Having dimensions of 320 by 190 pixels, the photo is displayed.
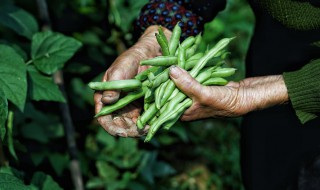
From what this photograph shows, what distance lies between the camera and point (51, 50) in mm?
2254

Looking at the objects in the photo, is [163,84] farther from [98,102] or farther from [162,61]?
[98,102]

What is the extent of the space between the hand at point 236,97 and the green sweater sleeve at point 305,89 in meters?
0.04

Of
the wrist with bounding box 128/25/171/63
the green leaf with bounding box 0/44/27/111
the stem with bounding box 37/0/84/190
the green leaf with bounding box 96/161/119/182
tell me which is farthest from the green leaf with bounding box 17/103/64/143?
the wrist with bounding box 128/25/171/63

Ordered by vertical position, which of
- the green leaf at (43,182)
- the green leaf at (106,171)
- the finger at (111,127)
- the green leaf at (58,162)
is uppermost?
the finger at (111,127)

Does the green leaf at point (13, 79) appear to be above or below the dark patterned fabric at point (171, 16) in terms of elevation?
below

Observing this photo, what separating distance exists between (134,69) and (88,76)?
4.35 ft

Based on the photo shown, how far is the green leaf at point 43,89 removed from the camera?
211 cm

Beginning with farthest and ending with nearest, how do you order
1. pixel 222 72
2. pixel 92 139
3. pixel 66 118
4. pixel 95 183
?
pixel 92 139, pixel 95 183, pixel 66 118, pixel 222 72

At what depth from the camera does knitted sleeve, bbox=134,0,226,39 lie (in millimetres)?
2277

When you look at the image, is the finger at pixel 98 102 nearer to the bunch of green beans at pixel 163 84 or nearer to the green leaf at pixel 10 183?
the bunch of green beans at pixel 163 84

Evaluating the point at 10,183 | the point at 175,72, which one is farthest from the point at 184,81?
the point at 10,183

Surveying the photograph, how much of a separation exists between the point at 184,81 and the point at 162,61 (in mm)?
128

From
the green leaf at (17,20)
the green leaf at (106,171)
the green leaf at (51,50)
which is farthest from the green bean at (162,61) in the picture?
the green leaf at (106,171)

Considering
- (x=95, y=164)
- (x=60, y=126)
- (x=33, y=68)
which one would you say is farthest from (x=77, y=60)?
(x=33, y=68)
